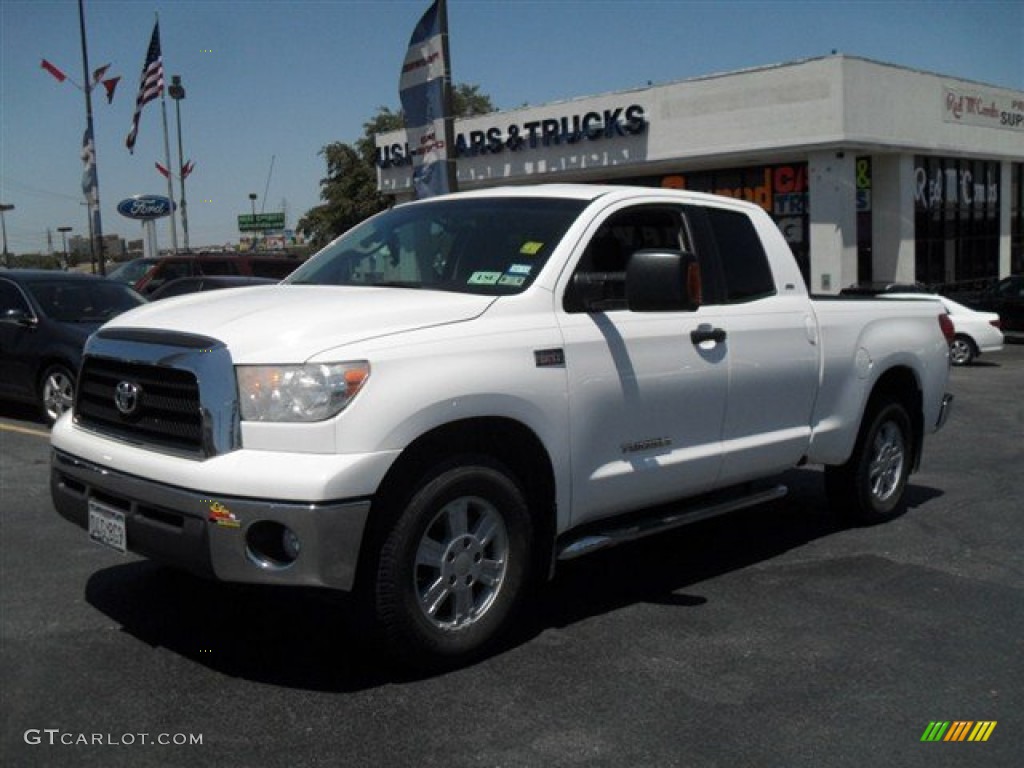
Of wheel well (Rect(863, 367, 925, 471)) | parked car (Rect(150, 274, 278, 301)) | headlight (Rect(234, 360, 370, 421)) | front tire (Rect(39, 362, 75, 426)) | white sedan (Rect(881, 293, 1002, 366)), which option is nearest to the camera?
headlight (Rect(234, 360, 370, 421))

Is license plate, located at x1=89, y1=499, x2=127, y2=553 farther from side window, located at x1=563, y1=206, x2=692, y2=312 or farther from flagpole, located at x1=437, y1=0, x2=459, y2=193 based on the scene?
flagpole, located at x1=437, y1=0, x2=459, y2=193

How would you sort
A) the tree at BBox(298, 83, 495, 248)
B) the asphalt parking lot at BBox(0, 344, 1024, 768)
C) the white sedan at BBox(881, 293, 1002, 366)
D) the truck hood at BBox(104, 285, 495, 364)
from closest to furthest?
the asphalt parking lot at BBox(0, 344, 1024, 768), the truck hood at BBox(104, 285, 495, 364), the white sedan at BBox(881, 293, 1002, 366), the tree at BBox(298, 83, 495, 248)

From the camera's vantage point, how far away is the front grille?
4.14 m

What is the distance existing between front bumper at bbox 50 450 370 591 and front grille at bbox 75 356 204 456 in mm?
212

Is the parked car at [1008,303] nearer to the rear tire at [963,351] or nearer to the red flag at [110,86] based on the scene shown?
the rear tire at [963,351]

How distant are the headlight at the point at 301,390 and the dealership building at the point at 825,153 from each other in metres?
21.9

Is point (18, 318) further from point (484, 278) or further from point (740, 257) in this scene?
point (740, 257)

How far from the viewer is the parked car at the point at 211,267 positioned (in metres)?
18.3

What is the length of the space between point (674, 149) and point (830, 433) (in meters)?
21.4

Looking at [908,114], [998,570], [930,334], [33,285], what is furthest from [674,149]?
[998,570]

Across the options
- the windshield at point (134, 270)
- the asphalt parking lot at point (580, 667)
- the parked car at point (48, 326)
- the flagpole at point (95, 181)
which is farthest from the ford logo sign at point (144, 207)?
the asphalt parking lot at point (580, 667)

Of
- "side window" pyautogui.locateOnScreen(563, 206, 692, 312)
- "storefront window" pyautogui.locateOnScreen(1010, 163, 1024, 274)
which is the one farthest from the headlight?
"storefront window" pyautogui.locateOnScreen(1010, 163, 1024, 274)

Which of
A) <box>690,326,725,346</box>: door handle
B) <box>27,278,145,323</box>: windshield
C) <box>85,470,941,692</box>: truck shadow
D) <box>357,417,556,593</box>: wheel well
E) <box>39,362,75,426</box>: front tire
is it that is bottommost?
<box>85,470,941,692</box>: truck shadow

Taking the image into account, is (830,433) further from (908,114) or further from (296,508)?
(908,114)
